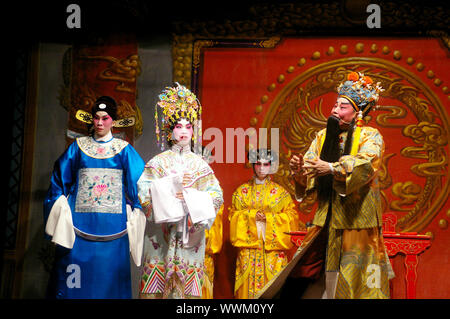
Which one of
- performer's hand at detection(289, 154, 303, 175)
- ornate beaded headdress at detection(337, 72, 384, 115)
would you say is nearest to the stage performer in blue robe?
performer's hand at detection(289, 154, 303, 175)

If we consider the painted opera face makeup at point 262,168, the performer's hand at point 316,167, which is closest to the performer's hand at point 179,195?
the performer's hand at point 316,167

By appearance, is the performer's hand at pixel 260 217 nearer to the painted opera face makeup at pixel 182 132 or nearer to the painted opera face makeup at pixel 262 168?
the painted opera face makeup at pixel 262 168

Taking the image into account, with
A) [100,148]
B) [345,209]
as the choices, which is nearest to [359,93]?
[345,209]

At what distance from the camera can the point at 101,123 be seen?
540 centimetres

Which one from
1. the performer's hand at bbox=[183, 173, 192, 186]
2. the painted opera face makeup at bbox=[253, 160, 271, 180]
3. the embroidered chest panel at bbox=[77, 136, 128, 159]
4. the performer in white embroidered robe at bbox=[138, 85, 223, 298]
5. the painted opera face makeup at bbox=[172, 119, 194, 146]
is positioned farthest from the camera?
the painted opera face makeup at bbox=[253, 160, 271, 180]

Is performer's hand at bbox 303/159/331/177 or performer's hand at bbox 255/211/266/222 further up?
performer's hand at bbox 303/159/331/177

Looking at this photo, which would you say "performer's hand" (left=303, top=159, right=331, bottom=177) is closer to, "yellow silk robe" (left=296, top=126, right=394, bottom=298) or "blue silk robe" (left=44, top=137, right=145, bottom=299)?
"yellow silk robe" (left=296, top=126, right=394, bottom=298)

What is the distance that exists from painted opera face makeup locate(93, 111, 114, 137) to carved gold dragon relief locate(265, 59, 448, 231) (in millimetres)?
2180

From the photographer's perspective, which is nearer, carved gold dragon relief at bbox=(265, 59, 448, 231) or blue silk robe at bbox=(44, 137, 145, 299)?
blue silk robe at bbox=(44, 137, 145, 299)

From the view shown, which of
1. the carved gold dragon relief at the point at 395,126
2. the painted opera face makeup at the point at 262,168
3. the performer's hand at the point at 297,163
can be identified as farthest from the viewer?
the carved gold dragon relief at the point at 395,126

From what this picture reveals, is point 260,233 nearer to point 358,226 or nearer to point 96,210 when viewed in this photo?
point 96,210

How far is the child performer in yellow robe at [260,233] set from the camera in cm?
628

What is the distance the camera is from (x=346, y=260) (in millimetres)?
4449

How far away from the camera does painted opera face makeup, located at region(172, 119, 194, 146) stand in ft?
17.1
